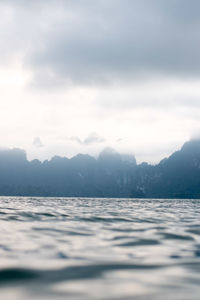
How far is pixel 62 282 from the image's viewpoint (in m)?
6.35

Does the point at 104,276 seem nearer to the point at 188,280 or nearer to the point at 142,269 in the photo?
the point at 142,269

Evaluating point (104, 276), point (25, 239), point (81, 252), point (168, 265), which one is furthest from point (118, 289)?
point (25, 239)

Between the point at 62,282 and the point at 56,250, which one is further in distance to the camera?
the point at 56,250

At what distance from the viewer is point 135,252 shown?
967cm

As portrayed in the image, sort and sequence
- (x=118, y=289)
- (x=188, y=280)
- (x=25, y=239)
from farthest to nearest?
(x=25, y=239) < (x=188, y=280) < (x=118, y=289)

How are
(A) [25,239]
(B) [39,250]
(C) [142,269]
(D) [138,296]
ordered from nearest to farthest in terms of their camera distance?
(D) [138,296], (C) [142,269], (B) [39,250], (A) [25,239]

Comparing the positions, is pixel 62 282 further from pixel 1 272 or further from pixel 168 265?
pixel 168 265

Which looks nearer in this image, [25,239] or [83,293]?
[83,293]

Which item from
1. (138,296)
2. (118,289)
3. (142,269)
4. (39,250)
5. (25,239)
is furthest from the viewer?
(25,239)

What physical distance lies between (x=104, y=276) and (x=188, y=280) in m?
1.67

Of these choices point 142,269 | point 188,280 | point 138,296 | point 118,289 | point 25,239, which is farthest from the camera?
point 25,239

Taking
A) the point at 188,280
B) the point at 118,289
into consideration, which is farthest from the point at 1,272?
the point at 188,280

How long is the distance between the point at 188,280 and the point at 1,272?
3.74 meters

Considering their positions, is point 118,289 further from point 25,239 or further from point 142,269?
point 25,239
